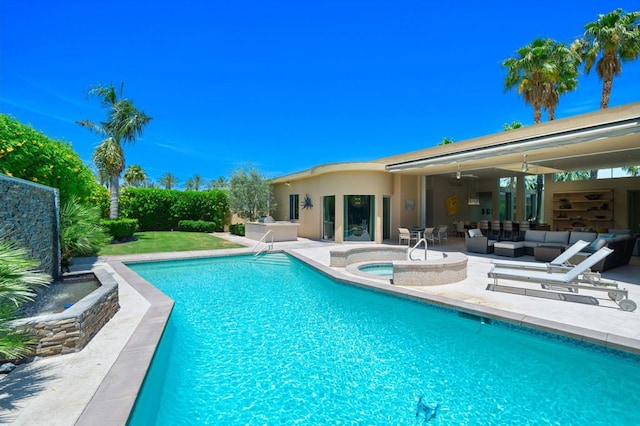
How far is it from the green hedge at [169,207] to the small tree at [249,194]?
→ 296 cm

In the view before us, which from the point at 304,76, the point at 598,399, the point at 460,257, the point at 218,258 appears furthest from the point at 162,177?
the point at 598,399

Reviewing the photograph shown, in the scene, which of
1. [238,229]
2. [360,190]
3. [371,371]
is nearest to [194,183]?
[238,229]

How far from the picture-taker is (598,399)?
3693 mm

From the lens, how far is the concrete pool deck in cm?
304

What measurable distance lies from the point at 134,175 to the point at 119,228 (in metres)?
38.1

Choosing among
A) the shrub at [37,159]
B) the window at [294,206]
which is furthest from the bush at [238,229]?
the shrub at [37,159]

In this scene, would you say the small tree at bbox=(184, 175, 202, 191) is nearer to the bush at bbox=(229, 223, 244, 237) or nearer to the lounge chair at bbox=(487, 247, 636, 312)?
the bush at bbox=(229, 223, 244, 237)

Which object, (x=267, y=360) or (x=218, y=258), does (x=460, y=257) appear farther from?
(x=218, y=258)

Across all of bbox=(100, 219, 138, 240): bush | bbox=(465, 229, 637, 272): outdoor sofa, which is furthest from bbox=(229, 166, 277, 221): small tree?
bbox=(465, 229, 637, 272): outdoor sofa

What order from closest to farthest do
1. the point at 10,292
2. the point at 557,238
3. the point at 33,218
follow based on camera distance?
1. the point at 10,292
2. the point at 33,218
3. the point at 557,238

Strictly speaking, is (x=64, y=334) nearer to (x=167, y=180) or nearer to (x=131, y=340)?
(x=131, y=340)

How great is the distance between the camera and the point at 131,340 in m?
4.64

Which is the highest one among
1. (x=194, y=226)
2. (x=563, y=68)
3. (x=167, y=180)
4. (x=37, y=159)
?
(x=563, y=68)

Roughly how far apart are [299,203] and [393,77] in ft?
49.2
